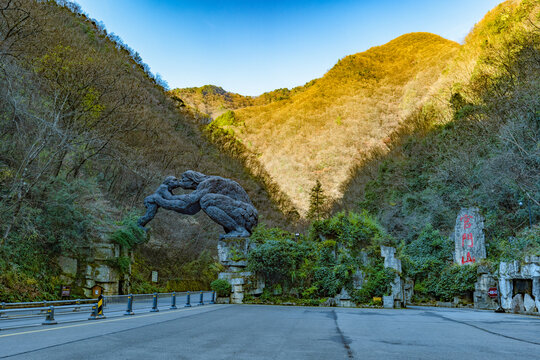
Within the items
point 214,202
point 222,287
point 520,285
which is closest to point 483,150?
point 520,285

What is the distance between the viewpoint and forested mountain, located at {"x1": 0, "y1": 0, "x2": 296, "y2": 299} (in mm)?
13453

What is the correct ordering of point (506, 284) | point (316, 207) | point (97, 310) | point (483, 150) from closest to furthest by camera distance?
point (97, 310) → point (506, 284) → point (483, 150) → point (316, 207)

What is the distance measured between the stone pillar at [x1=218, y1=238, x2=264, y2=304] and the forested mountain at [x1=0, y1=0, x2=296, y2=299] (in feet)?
16.7

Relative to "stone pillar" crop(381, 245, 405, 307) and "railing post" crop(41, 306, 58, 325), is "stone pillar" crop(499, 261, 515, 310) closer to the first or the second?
"stone pillar" crop(381, 245, 405, 307)

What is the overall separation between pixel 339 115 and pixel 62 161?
73.6 m

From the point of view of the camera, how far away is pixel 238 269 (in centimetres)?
1631

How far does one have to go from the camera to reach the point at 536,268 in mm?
11820

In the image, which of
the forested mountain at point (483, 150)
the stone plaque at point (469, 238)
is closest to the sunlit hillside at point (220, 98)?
the forested mountain at point (483, 150)

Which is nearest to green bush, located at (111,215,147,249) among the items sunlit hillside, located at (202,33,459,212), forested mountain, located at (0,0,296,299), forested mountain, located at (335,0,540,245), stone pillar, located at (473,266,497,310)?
forested mountain, located at (0,0,296,299)

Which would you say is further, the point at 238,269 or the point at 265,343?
the point at 238,269

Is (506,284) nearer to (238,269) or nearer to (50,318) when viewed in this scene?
(238,269)

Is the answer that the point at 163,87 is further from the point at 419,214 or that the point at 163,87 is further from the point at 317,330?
the point at 317,330

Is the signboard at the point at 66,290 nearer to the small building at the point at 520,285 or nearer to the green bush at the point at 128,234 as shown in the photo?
the green bush at the point at 128,234

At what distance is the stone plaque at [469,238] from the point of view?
846 inches
